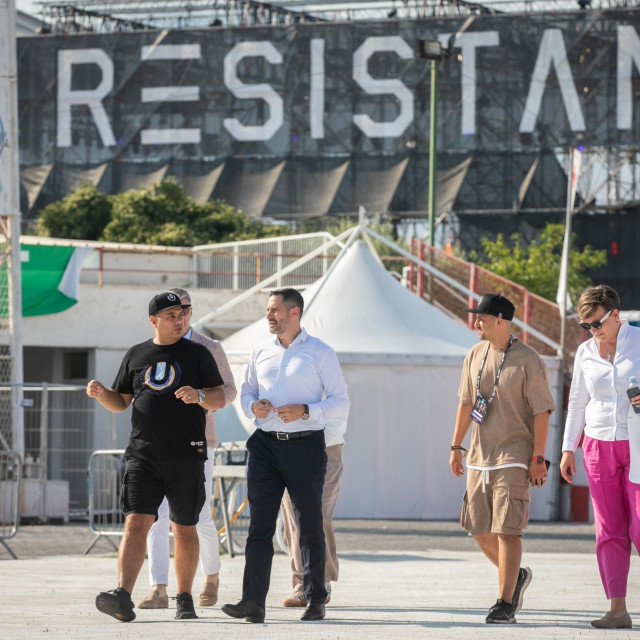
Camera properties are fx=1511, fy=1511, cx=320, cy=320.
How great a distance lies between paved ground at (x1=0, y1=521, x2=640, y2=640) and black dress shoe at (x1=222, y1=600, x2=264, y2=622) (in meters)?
0.09

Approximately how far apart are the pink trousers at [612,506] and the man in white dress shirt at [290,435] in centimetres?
137

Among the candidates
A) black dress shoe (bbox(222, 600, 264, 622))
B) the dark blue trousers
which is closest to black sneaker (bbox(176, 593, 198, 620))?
black dress shoe (bbox(222, 600, 264, 622))

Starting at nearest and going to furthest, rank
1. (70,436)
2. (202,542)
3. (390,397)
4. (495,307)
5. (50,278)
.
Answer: (495,307) < (202,542) < (390,397) < (50,278) < (70,436)

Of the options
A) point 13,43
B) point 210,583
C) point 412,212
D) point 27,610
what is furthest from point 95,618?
point 412,212

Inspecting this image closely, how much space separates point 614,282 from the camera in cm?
5288

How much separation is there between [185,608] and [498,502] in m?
1.71

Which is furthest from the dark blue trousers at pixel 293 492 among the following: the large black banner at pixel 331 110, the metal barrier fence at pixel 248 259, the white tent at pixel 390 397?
the large black banner at pixel 331 110

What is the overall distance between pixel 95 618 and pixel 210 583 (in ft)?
3.77

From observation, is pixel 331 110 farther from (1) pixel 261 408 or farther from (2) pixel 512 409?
(1) pixel 261 408

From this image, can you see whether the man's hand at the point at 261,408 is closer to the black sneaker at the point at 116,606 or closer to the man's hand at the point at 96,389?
the man's hand at the point at 96,389

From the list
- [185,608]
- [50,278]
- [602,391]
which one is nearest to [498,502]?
[602,391]

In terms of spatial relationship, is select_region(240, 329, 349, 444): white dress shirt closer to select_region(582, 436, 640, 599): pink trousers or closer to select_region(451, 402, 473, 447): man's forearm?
select_region(451, 402, 473, 447): man's forearm

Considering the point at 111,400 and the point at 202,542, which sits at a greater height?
the point at 111,400

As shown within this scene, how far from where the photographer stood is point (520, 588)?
7.90 meters
